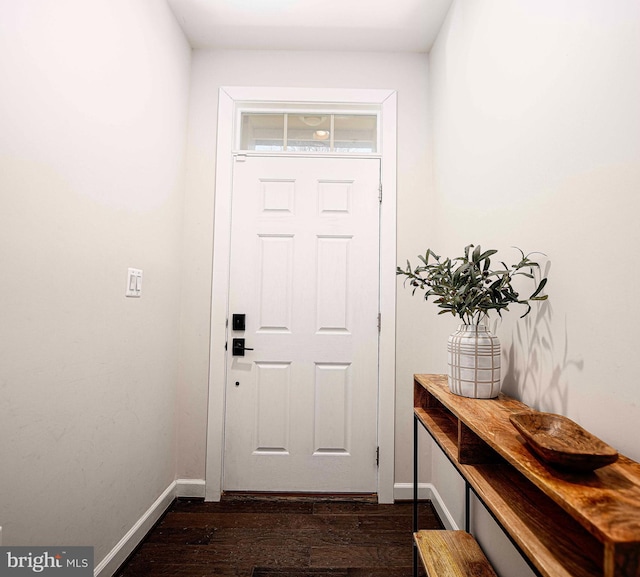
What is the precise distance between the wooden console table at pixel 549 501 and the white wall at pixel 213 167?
115 centimetres

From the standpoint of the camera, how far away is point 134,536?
1.65 meters

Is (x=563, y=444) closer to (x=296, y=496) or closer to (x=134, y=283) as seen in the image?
(x=134, y=283)

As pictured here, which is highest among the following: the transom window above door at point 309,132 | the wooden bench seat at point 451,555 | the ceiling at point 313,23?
the ceiling at point 313,23

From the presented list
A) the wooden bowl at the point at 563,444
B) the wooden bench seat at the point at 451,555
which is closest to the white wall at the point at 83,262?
the wooden bench seat at the point at 451,555

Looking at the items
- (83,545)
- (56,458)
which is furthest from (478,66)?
(83,545)

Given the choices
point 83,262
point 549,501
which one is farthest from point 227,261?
point 549,501

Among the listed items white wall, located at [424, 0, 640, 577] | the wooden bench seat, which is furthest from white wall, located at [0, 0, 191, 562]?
white wall, located at [424, 0, 640, 577]

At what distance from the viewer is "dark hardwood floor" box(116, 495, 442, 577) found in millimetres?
1559

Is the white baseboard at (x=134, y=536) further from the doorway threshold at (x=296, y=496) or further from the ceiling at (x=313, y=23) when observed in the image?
the ceiling at (x=313, y=23)

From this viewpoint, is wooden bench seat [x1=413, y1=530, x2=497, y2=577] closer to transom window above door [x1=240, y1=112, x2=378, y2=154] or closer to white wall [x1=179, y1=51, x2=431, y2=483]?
white wall [x1=179, y1=51, x2=431, y2=483]

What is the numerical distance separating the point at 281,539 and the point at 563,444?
1534mm

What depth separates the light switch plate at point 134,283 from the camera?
5.25 feet

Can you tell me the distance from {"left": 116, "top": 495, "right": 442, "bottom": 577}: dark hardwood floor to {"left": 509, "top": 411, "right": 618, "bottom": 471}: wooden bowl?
3.75 feet

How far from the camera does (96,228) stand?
1384 mm
